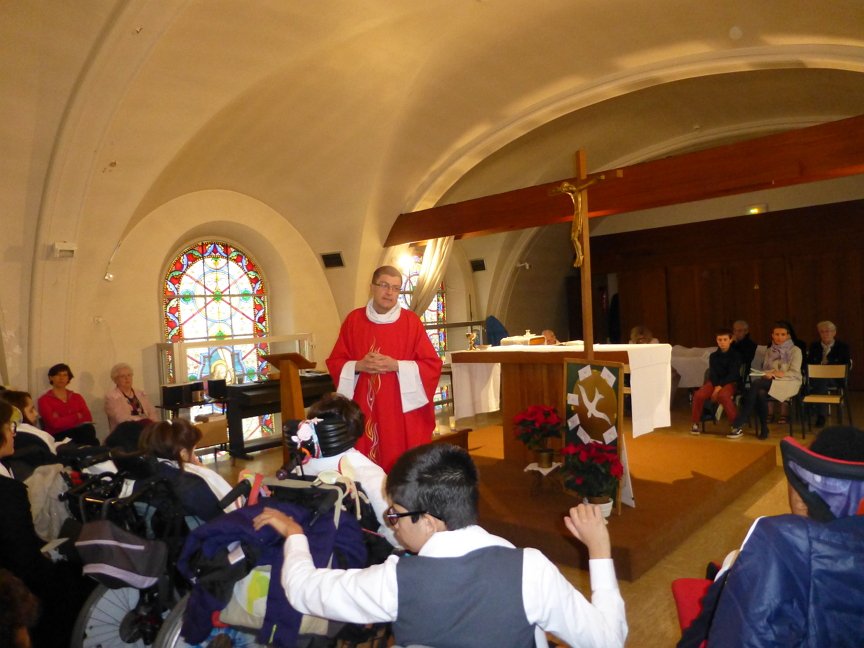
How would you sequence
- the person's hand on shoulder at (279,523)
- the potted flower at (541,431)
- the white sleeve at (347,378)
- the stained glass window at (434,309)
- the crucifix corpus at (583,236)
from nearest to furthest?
the person's hand on shoulder at (279,523) → the white sleeve at (347,378) → the crucifix corpus at (583,236) → the potted flower at (541,431) → the stained glass window at (434,309)

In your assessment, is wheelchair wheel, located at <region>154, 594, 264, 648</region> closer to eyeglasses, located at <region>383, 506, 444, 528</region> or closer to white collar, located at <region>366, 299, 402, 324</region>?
eyeglasses, located at <region>383, 506, 444, 528</region>

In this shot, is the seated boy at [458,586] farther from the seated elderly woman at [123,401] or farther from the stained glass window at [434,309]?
the stained glass window at [434,309]

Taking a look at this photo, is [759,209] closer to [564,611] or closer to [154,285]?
[154,285]

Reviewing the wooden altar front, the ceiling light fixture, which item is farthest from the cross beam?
the ceiling light fixture

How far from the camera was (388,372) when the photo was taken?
4.19m

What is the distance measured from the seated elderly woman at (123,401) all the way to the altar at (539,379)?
3.24m

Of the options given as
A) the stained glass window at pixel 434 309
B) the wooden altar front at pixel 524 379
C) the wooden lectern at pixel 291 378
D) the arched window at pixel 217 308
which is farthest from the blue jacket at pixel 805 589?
the stained glass window at pixel 434 309

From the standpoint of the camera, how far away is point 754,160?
232 inches

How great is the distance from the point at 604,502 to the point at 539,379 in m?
1.59

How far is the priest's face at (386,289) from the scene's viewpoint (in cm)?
404

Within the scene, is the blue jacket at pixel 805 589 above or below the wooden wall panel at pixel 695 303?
below

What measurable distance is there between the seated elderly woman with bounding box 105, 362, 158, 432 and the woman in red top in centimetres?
34

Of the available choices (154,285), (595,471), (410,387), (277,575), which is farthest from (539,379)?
(154,285)

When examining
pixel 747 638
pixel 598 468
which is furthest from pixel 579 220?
pixel 747 638
